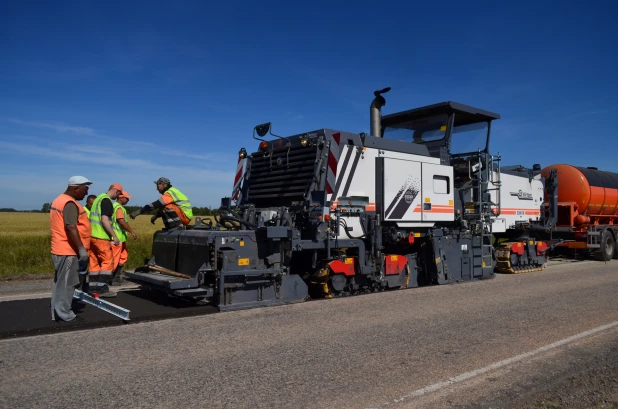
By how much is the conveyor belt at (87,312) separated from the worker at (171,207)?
1273 mm

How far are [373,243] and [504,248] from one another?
18.0 feet

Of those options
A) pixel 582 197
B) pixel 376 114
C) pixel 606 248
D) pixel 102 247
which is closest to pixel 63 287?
pixel 102 247

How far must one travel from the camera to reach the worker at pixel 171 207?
806cm

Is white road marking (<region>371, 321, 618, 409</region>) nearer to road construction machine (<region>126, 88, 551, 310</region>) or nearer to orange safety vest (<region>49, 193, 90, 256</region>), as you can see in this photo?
road construction machine (<region>126, 88, 551, 310</region>)

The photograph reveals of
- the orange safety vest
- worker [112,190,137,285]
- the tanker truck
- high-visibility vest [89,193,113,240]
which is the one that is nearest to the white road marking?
the orange safety vest

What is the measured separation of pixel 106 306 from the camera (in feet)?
21.5

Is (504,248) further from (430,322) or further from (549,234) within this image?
(430,322)

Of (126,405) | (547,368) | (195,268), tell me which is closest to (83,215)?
(195,268)

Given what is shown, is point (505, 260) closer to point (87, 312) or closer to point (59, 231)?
point (87, 312)

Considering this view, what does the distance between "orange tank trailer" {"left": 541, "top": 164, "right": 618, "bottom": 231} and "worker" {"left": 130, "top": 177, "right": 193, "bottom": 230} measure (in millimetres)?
12692

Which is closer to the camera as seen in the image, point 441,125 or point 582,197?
point 441,125

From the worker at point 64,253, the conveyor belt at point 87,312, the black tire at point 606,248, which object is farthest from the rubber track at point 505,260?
the worker at point 64,253

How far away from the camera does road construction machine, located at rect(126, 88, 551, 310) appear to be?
7.27m

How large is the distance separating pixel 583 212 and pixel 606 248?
1.52 meters
